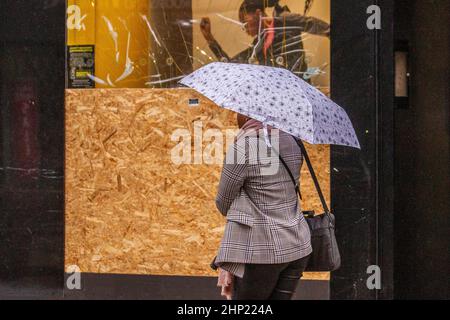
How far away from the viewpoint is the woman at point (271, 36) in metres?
5.57

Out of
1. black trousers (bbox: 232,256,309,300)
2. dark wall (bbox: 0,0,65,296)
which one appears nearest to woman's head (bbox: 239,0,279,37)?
dark wall (bbox: 0,0,65,296)

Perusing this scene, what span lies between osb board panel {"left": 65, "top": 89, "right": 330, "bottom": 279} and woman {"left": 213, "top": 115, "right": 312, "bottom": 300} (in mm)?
1763

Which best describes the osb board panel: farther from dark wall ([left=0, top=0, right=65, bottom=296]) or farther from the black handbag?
the black handbag

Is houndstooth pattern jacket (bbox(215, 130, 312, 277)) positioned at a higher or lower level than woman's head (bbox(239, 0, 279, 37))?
lower

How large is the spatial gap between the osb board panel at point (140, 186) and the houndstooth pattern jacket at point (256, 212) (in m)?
1.79

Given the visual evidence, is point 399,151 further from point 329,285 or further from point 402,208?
point 329,285

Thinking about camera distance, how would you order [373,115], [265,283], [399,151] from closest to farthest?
[265,283]
[373,115]
[399,151]

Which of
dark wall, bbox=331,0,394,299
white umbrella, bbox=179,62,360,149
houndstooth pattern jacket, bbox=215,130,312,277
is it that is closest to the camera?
white umbrella, bbox=179,62,360,149

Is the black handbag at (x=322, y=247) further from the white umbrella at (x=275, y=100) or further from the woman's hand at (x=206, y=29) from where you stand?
the woman's hand at (x=206, y=29)

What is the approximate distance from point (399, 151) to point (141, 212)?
2.26 meters

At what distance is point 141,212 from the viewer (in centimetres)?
571

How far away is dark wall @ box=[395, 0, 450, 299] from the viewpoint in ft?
18.4
